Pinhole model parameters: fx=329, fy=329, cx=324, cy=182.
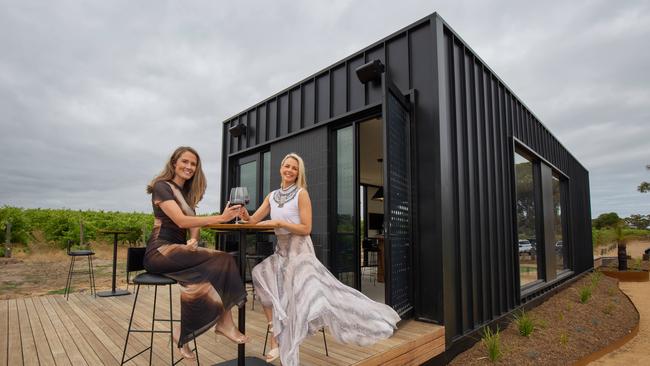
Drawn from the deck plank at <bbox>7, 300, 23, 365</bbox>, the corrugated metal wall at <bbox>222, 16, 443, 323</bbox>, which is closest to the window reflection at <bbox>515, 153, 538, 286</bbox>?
the corrugated metal wall at <bbox>222, 16, 443, 323</bbox>

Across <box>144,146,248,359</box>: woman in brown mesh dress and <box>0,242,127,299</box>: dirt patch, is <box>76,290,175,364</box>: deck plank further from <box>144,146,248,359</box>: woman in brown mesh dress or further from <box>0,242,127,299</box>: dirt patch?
<box>0,242,127,299</box>: dirt patch

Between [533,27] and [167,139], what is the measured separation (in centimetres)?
2163

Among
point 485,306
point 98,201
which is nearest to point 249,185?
point 485,306

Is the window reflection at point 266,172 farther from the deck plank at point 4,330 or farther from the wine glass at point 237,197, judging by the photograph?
the wine glass at point 237,197

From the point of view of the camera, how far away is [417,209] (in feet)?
11.3

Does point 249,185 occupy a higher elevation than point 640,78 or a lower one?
lower

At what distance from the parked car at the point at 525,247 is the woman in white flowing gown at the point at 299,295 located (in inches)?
166

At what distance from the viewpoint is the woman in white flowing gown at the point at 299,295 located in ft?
6.49

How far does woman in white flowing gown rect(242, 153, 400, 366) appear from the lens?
6.49ft

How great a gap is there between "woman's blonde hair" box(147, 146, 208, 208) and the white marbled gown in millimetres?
616

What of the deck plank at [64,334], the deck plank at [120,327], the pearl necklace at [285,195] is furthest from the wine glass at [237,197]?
the deck plank at [64,334]

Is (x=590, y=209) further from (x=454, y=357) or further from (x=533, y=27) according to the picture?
(x=454, y=357)

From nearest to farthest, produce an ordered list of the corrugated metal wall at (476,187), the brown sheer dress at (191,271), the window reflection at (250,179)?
the brown sheer dress at (191,271) → the corrugated metal wall at (476,187) → the window reflection at (250,179)

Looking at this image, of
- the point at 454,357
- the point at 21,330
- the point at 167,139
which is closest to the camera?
the point at 21,330
